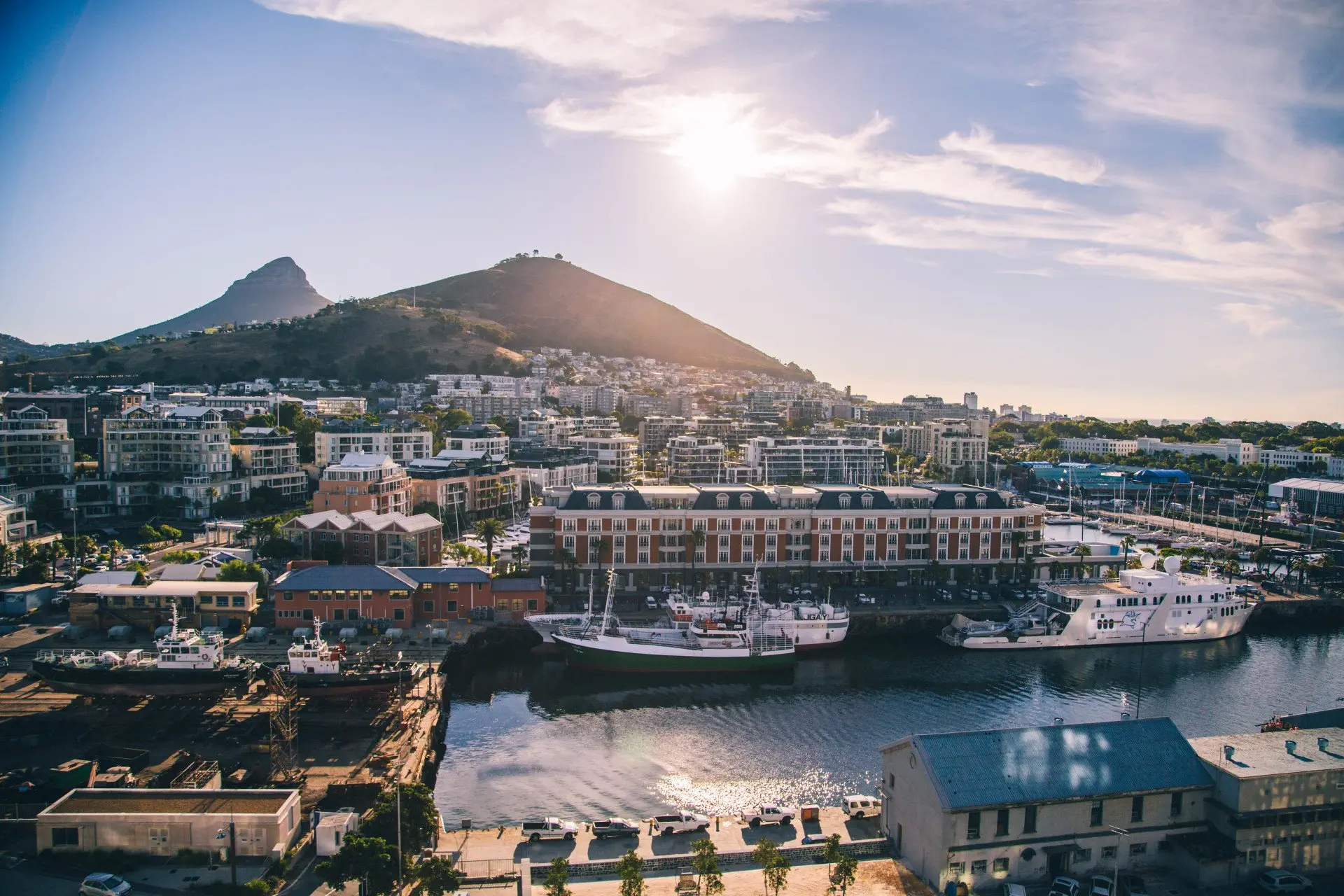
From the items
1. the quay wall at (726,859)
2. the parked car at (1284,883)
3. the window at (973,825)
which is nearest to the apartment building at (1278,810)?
the parked car at (1284,883)

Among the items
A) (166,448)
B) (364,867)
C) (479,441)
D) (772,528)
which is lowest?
(364,867)

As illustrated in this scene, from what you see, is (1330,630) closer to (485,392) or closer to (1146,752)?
(1146,752)

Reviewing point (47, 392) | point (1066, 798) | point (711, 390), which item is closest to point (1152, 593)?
point (1066, 798)

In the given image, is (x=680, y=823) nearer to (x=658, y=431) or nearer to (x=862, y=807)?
(x=862, y=807)

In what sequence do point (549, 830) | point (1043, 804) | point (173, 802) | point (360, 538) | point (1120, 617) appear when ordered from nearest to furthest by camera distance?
point (1043, 804) → point (173, 802) → point (549, 830) → point (1120, 617) → point (360, 538)

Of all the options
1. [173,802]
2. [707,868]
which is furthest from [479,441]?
[707,868]

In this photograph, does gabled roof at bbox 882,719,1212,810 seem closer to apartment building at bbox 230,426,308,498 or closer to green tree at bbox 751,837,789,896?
green tree at bbox 751,837,789,896

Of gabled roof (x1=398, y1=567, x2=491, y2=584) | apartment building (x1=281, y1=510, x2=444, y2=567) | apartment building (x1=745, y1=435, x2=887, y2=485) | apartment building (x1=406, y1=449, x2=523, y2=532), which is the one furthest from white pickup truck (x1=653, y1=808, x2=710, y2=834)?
apartment building (x1=745, y1=435, x2=887, y2=485)
